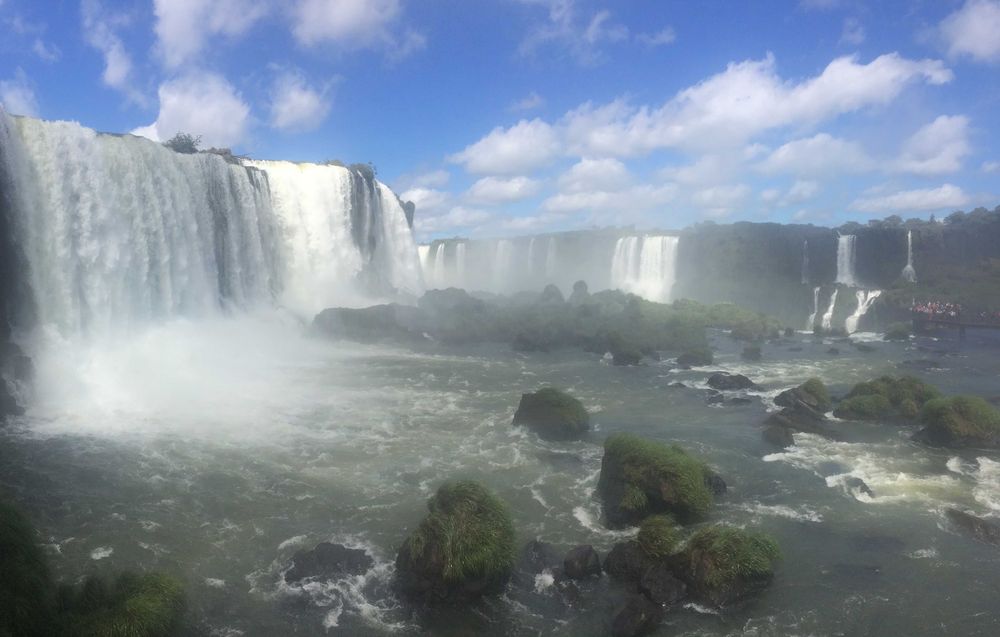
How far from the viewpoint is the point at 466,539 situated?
1017cm

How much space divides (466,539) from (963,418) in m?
15.2

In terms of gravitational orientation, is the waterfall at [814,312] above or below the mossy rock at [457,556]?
above

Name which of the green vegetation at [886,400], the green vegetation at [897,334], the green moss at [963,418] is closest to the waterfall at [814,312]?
the green vegetation at [897,334]

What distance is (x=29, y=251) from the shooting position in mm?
20156

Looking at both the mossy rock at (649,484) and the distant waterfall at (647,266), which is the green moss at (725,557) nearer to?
the mossy rock at (649,484)

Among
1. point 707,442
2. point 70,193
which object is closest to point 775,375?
point 707,442

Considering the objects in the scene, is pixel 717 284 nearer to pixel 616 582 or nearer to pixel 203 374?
pixel 203 374

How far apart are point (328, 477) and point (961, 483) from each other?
593 inches

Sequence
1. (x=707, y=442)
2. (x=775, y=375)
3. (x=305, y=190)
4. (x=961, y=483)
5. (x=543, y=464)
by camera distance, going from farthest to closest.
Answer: (x=305, y=190) < (x=775, y=375) < (x=707, y=442) < (x=543, y=464) < (x=961, y=483)

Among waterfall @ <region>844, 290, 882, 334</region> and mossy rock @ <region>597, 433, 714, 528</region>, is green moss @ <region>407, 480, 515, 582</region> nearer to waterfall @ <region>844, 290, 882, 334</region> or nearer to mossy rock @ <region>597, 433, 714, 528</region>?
mossy rock @ <region>597, 433, 714, 528</region>

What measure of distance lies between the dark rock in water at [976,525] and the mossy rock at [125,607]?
561 inches

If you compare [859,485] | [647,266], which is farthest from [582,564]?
[647,266]

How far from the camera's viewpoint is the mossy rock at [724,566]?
974 cm

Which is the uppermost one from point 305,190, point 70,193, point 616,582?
point 305,190
